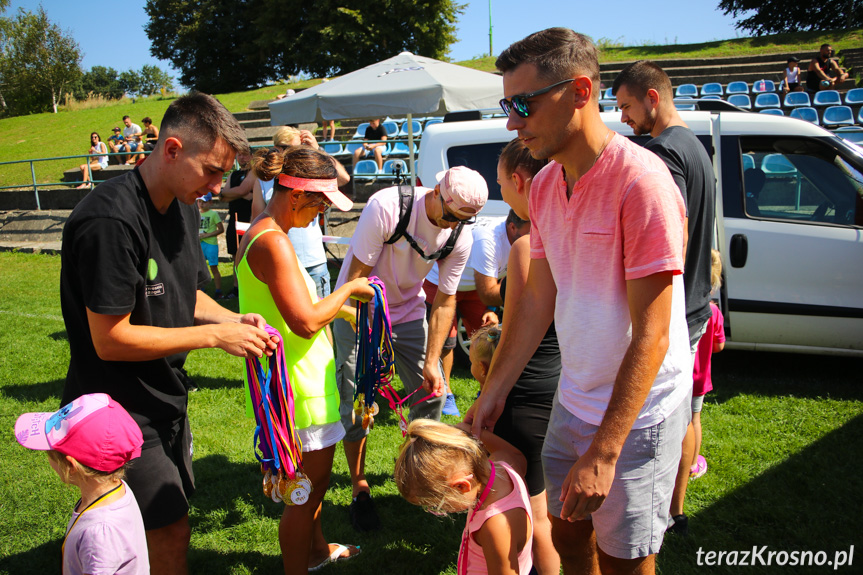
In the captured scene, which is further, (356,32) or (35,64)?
(35,64)

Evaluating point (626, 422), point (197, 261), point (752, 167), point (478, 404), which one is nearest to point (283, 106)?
point (752, 167)

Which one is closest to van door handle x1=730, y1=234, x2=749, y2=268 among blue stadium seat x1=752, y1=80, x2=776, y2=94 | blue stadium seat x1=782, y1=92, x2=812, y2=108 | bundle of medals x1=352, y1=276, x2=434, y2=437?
bundle of medals x1=352, y1=276, x2=434, y2=437

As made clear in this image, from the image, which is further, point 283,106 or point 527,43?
point 283,106

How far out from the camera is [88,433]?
184 centimetres

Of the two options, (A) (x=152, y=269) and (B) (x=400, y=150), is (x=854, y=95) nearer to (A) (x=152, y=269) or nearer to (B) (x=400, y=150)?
(B) (x=400, y=150)

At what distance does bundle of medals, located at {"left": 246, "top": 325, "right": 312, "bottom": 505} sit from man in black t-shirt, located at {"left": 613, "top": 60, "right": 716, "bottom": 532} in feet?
5.76

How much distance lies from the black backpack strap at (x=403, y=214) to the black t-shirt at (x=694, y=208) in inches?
49.4

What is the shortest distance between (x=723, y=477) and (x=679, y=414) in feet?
7.57

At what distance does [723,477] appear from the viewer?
12.0 feet

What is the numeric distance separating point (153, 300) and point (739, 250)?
14.9ft

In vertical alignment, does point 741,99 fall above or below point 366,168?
above

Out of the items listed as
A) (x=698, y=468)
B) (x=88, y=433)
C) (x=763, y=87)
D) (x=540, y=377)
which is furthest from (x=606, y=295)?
(x=763, y=87)

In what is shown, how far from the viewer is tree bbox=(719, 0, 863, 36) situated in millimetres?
35312

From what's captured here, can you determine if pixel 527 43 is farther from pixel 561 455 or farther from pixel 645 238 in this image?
pixel 561 455
